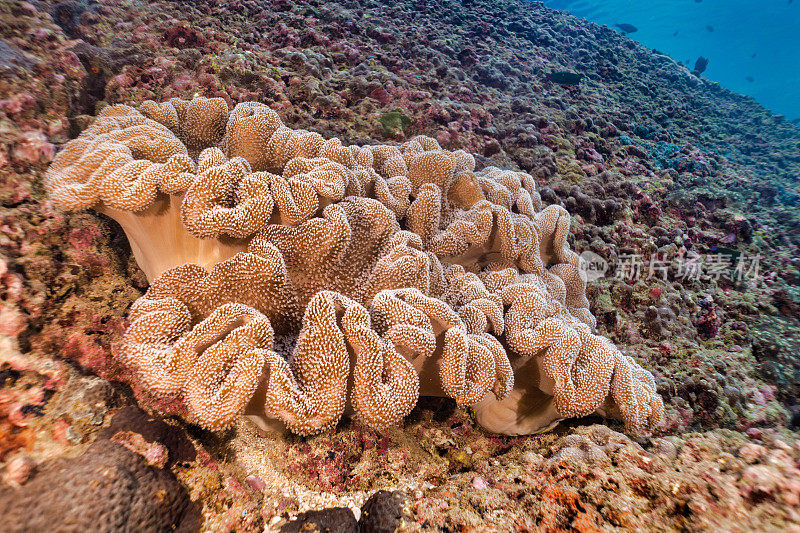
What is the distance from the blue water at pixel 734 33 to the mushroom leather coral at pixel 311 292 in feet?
257

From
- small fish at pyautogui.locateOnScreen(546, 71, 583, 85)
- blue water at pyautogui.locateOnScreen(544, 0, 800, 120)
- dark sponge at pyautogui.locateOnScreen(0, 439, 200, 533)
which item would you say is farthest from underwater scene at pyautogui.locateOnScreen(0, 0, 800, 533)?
blue water at pyautogui.locateOnScreen(544, 0, 800, 120)

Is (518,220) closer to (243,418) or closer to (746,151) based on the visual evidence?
(243,418)

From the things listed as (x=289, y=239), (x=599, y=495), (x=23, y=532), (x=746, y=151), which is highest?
(x=746, y=151)

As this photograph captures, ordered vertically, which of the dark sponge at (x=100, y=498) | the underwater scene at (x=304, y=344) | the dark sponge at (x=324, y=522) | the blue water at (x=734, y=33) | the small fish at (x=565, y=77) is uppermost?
the blue water at (x=734, y=33)

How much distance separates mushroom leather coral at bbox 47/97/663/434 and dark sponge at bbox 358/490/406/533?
347mm

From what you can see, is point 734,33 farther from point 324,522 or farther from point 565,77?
point 324,522

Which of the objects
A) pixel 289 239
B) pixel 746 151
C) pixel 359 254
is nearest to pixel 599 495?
pixel 359 254

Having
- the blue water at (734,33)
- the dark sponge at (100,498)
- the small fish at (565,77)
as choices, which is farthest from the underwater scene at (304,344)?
the blue water at (734,33)

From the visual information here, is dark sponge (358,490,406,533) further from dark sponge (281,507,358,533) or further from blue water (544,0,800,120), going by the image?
blue water (544,0,800,120)

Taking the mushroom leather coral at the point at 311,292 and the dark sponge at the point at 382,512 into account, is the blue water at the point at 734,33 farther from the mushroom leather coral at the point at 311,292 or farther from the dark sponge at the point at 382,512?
the dark sponge at the point at 382,512

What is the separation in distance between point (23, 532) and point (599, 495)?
1.91 meters

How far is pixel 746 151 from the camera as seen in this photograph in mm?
13609

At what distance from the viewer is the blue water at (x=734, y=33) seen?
69.8 metres

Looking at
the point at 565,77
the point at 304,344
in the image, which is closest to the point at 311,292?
the point at 304,344
